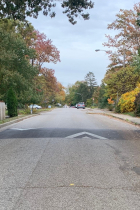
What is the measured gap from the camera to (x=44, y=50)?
40.1 m

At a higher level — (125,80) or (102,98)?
(125,80)

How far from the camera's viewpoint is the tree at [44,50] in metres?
39.6

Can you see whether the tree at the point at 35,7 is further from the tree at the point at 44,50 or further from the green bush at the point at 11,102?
the tree at the point at 44,50

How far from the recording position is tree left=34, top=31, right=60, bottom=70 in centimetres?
3956

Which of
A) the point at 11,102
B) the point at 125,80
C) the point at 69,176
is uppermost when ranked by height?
the point at 125,80

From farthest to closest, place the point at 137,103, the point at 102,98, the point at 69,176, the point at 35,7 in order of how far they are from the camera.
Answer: the point at 102,98, the point at 137,103, the point at 35,7, the point at 69,176

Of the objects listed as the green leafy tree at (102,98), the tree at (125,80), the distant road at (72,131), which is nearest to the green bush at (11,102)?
the distant road at (72,131)

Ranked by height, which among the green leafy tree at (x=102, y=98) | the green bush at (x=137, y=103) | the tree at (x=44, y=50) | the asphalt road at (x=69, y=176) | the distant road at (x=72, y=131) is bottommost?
the asphalt road at (x=69, y=176)

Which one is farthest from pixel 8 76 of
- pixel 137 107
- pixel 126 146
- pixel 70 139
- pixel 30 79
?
pixel 126 146

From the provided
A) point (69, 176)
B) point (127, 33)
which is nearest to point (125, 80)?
point (127, 33)

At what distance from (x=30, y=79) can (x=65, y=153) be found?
69.5 ft

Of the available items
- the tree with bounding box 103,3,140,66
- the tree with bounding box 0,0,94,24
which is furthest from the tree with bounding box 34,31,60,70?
the tree with bounding box 0,0,94,24

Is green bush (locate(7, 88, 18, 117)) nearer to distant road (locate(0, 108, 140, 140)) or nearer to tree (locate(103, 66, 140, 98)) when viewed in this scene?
distant road (locate(0, 108, 140, 140))

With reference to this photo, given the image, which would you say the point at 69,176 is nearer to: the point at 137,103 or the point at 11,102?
the point at 137,103
